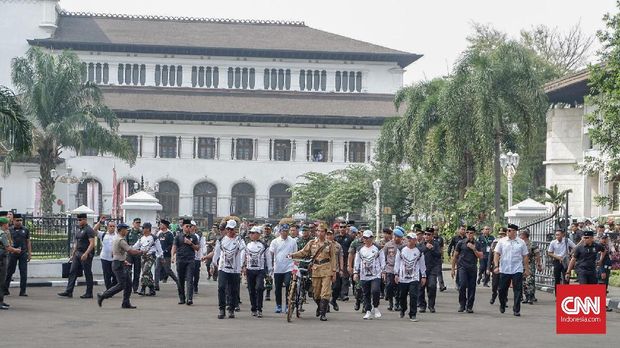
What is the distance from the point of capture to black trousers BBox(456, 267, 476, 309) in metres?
24.9

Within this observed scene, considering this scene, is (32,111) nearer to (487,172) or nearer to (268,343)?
Result: (487,172)

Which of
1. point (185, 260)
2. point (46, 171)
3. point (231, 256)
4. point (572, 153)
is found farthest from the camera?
point (46, 171)

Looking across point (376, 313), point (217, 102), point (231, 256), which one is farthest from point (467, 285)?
point (217, 102)

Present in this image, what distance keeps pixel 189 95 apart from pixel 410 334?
254 ft

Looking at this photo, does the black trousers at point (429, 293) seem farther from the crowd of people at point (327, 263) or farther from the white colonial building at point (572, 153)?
the white colonial building at point (572, 153)

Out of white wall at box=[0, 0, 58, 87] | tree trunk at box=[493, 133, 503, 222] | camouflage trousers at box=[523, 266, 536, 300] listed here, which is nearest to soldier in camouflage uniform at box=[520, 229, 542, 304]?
camouflage trousers at box=[523, 266, 536, 300]

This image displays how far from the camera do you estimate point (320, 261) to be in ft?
74.6

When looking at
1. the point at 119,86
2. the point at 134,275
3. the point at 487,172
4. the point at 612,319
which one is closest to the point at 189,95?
the point at 119,86

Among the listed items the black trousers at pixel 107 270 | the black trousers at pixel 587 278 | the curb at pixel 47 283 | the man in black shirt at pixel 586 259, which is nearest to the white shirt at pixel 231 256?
the black trousers at pixel 107 270

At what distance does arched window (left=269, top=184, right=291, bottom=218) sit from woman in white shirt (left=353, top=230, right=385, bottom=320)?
70.8 m

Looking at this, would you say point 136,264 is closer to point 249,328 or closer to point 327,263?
point 327,263

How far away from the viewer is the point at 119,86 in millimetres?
95750

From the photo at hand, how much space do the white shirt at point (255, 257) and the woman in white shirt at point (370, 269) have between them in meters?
1.64

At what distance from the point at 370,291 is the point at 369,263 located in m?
0.52
